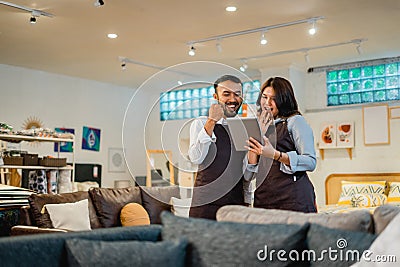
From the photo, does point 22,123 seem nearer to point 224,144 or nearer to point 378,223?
point 224,144

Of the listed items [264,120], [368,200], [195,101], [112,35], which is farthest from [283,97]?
[368,200]

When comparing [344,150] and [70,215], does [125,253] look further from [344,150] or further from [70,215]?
[344,150]

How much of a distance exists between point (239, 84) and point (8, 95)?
6.55 m

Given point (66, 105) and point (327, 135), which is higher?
point (66, 105)

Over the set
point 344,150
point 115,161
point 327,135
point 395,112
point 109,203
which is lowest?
point 109,203

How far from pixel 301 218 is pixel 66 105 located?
7.31 metres

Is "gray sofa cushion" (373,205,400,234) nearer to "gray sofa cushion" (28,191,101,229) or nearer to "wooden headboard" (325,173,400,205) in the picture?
"gray sofa cushion" (28,191,101,229)

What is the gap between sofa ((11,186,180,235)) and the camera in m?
3.95

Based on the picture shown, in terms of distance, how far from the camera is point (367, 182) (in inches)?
278

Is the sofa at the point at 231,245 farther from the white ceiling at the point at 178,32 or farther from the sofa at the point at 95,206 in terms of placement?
the white ceiling at the point at 178,32

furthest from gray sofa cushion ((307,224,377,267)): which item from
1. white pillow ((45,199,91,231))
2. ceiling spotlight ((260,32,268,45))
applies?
ceiling spotlight ((260,32,268,45))

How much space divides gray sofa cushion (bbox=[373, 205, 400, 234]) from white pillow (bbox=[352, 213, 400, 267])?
129 millimetres

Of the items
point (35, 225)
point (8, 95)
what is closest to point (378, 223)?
point (35, 225)

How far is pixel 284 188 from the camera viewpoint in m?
2.27
